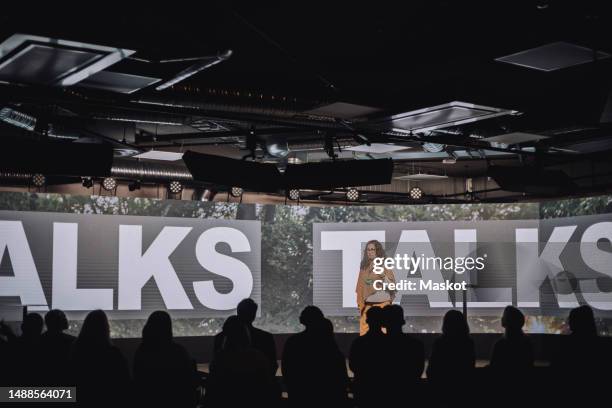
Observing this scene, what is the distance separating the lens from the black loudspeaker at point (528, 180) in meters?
8.78

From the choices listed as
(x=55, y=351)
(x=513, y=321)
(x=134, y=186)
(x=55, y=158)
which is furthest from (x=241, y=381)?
(x=134, y=186)

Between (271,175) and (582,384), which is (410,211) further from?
(582,384)

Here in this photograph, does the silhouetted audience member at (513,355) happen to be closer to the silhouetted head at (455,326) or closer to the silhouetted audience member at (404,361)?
the silhouetted head at (455,326)

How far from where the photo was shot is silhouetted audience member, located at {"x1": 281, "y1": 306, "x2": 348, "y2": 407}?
4383 millimetres

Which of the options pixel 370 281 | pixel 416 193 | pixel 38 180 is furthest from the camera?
pixel 416 193

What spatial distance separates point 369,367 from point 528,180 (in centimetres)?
549

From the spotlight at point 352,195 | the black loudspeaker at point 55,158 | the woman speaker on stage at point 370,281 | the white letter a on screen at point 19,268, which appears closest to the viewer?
the black loudspeaker at point 55,158

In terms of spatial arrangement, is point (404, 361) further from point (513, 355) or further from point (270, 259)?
point (270, 259)

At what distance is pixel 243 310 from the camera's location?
17.0 feet

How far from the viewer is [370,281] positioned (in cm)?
1126

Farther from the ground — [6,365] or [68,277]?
[68,277]

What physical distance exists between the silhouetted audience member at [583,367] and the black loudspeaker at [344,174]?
12.1 feet

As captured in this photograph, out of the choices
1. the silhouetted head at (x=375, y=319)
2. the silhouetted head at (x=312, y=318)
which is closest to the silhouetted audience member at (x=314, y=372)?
the silhouetted head at (x=312, y=318)

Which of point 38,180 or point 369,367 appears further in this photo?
point 38,180
